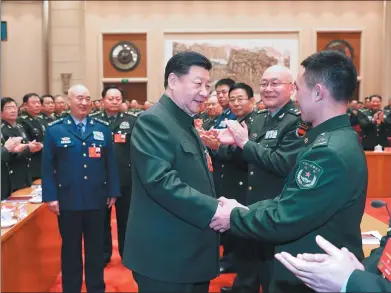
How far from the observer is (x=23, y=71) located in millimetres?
11422

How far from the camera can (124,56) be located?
11336mm

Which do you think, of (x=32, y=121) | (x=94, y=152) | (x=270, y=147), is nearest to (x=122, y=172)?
(x=94, y=152)

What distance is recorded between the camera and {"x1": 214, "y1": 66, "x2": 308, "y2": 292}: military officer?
2383 mm

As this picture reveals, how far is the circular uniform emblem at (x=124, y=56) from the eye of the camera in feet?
37.2

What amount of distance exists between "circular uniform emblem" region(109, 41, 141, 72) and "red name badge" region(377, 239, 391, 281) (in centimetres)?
1063

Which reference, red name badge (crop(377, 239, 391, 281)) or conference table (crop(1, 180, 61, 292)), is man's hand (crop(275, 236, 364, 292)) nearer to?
red name badge (crop(377, 239, 391, 281))

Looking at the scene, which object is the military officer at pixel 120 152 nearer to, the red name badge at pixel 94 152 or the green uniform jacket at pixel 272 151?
the red name badge at pixel 94 152

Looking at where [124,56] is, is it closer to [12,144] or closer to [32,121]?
[32,121]

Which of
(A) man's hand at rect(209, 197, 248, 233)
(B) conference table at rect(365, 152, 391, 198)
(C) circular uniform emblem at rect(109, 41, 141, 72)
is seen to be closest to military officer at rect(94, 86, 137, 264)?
(A) man's hand at rect(209, 197, 248, 233)

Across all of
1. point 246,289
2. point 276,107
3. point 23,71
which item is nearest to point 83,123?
point 276,107

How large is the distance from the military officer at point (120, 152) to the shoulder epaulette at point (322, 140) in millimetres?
2858

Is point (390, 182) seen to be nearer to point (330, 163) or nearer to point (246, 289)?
point (246, 289)

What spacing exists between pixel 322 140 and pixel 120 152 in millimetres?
3193

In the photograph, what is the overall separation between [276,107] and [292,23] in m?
9.35
